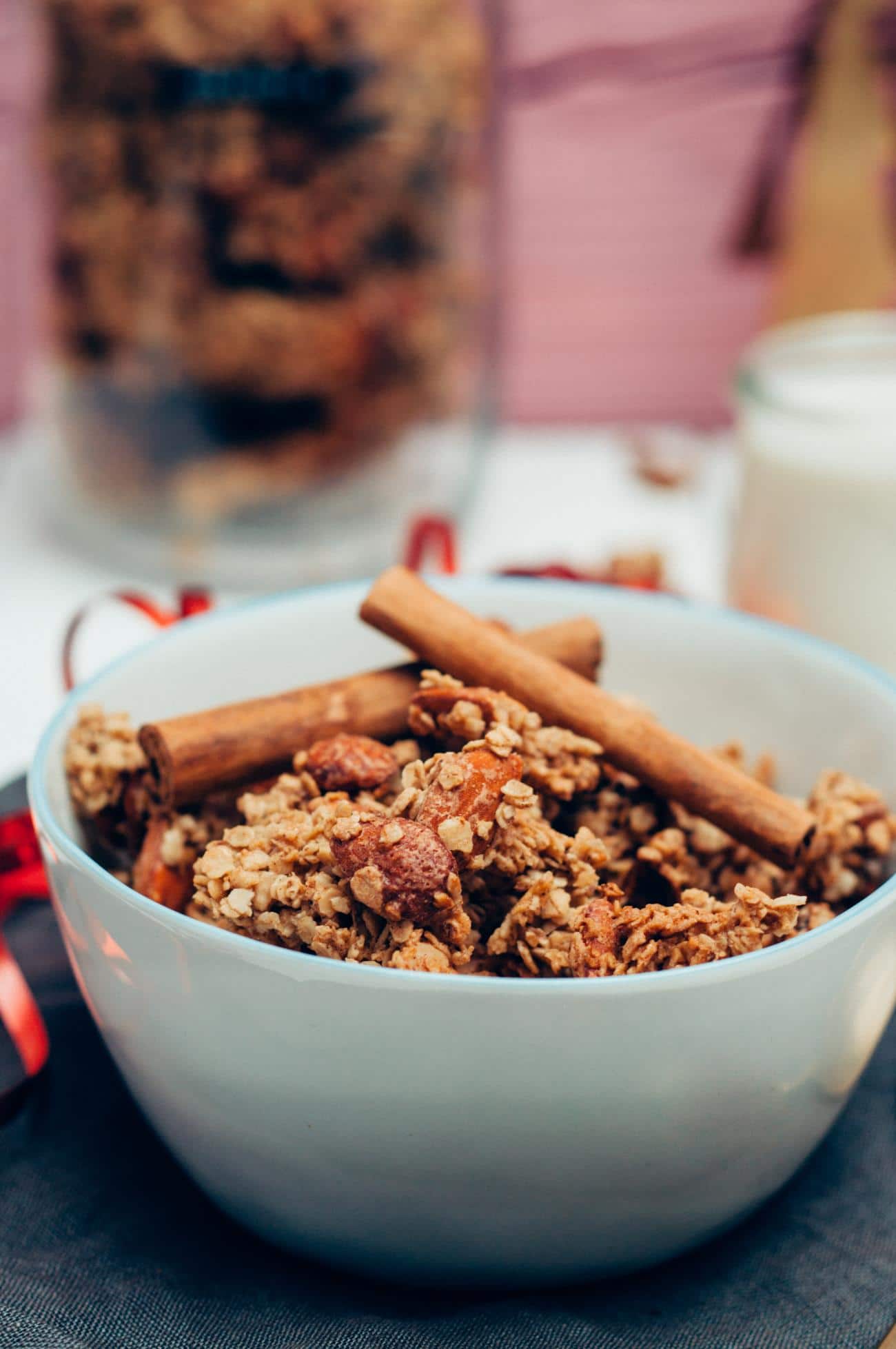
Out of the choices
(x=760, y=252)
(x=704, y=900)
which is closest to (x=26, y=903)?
(x=704, y=900)

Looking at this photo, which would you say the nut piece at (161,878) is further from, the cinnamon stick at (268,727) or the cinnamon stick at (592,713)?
the cinnamon stick at (592,713)

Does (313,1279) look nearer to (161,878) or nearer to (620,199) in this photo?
(161,878)

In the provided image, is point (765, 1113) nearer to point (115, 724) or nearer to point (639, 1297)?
point (639, 1297)

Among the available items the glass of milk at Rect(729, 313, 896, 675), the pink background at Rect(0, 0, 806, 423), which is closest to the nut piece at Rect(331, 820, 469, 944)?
the glass of milk at Rect(729, 313, 896, 675)

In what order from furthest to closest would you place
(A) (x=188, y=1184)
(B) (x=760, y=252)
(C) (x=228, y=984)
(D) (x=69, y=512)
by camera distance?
(B) (x=760, y=252)
(D) (x=69, y=512)
(A) (x=188, y=1184)
(C) (x=228, y=984)

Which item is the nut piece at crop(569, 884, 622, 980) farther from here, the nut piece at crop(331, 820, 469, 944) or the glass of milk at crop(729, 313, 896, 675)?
the glass of milk at crop(729, 313, 896, 675)

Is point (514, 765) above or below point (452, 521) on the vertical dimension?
above
